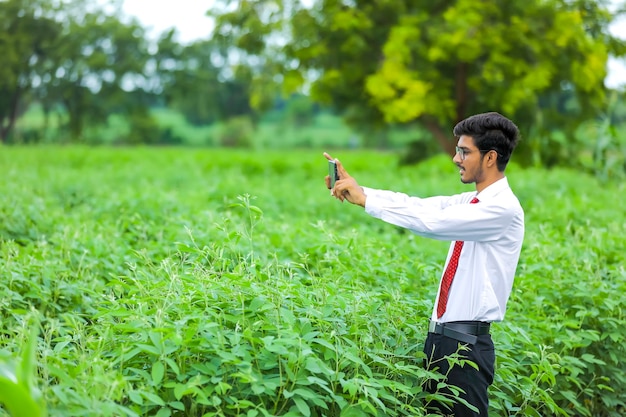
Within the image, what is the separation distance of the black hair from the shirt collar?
0.08 meters

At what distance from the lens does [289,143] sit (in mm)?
46875

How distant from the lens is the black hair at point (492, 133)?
3.52m

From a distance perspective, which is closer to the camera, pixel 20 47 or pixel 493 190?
pixel 493 190

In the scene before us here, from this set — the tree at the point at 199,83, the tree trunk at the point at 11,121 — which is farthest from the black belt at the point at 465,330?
the tree at the point at 199,83

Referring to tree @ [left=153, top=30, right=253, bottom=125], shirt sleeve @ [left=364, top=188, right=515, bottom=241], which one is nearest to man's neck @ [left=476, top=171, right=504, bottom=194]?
shirt sleeve @ [left=364, top=188, right=515, bottom=241]

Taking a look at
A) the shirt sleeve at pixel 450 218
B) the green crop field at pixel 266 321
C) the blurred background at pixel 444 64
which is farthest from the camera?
the blurred background at pixel 444 64

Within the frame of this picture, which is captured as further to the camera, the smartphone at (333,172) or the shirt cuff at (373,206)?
the smartphone at (333,172)

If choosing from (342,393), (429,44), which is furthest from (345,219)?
(429,44)

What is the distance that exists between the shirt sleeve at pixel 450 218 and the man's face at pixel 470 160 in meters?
0.20

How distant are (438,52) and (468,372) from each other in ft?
44.8

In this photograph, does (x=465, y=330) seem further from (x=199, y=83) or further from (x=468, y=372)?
(x=199, y=83)

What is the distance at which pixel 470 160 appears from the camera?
358cm

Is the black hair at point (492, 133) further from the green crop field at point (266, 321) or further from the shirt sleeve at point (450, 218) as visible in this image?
the green crop field at point (266, 321)

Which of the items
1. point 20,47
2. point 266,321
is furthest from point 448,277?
point 20,47
